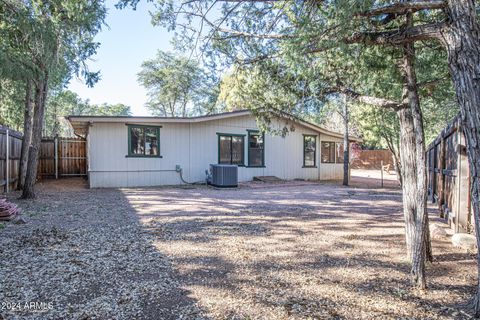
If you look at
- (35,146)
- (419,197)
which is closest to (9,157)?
(35,146)

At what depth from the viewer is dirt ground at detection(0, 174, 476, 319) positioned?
9.24 ft

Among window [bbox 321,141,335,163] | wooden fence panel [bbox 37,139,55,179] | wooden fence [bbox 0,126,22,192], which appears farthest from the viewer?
window [bbox 321,141,335,163]

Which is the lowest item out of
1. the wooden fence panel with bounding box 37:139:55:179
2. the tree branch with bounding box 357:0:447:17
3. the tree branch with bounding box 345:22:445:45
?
the wooden fence panel with bounding box 37:139:55:179

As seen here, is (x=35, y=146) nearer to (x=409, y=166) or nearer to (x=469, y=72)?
(x=409, y=166)

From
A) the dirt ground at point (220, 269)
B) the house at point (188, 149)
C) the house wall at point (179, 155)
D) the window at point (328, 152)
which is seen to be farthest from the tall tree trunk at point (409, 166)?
the window at point (328, 152)

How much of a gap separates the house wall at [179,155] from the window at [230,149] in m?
0.21

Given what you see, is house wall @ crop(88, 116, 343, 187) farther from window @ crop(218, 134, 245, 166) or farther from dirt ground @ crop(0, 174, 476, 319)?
dirt ground @ crop(0, 174, 476, 319)

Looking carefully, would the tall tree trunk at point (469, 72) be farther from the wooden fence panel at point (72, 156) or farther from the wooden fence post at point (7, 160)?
the wooden fence panel at point (72, 156)

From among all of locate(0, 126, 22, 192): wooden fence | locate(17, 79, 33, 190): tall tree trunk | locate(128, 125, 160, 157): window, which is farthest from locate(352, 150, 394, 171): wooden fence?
locate(0, 126, 22, 192): wooden fence

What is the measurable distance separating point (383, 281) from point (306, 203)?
18.7 feet

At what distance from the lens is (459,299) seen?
306 centimetres

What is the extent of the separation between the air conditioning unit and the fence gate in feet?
24.7

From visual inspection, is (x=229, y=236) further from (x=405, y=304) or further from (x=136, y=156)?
(x=136, y=156)

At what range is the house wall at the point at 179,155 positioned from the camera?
12.5 metres
